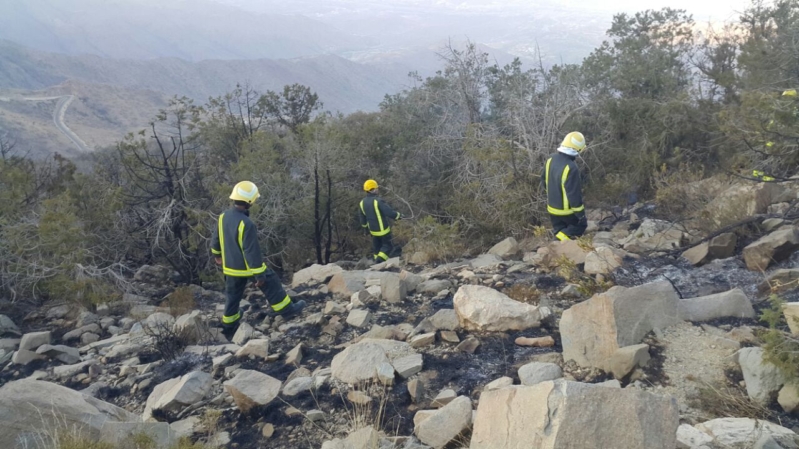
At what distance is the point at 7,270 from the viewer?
7.97 metres

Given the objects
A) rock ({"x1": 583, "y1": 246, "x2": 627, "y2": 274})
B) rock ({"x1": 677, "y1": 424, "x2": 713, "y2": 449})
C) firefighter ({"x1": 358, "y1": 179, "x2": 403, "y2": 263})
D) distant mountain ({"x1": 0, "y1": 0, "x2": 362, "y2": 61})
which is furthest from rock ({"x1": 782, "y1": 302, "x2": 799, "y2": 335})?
distant mountain ({"x1": 0, "y1": 0, "x2": 362, "y2": 61})

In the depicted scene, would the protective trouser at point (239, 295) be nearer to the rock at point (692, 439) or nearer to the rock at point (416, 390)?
the rock at point (416, 390)

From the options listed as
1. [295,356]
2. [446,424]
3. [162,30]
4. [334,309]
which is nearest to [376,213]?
[334,309]

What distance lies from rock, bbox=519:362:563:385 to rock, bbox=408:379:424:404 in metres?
0.71

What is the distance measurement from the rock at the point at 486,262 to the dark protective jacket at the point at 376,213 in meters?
1.90

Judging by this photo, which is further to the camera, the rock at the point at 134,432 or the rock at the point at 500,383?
the rock at the point at 500,383

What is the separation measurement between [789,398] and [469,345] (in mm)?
2171

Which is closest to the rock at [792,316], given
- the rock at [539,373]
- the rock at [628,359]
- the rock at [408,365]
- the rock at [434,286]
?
the rock at [628,359]

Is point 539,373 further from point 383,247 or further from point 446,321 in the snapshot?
point 383,247

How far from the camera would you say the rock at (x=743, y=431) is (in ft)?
9.34

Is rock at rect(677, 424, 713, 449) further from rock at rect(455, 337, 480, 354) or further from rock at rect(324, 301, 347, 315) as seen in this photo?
rock at rect(324, 301, 347, 315)

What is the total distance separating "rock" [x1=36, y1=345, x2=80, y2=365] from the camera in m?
6.12

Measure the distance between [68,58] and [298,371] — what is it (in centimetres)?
11122

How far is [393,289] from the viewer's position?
242 inches
